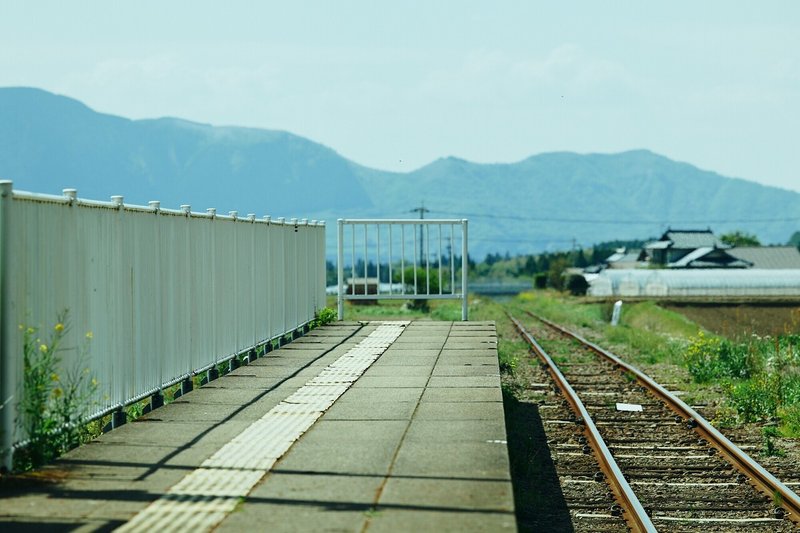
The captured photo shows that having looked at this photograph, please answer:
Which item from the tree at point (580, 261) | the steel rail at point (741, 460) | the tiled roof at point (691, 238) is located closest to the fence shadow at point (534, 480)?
the steel rail at point (741, 460)

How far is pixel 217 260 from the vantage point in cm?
1153

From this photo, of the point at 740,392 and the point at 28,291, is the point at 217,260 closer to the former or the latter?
the point at 28,291

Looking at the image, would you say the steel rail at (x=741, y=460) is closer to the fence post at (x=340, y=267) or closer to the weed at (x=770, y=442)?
the weed at (x=770, y=442)

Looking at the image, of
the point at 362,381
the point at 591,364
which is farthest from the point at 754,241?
the point at 362,381

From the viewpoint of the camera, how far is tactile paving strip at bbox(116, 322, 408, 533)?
5668mm

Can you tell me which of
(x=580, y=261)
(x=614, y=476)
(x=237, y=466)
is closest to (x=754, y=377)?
(x=614, y=476)

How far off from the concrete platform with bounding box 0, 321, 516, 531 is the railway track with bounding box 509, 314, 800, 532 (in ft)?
3.88

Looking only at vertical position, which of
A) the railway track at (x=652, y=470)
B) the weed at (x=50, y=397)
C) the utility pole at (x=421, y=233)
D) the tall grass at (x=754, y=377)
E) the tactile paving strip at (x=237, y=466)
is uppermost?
the utility pole at (x=421, y=233)

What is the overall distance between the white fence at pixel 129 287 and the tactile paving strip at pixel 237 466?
1.09 meters

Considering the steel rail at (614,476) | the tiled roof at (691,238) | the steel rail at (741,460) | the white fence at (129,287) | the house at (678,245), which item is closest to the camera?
the white fence at (129,287)

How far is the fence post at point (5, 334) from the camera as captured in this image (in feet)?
21.4

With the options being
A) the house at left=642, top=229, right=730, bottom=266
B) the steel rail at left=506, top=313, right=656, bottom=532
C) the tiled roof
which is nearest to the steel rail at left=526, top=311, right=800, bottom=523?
the steel rail at left=506, top=313, right=656, bottom=532

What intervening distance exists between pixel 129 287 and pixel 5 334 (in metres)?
2.23

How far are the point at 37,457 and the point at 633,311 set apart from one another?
45417mm
